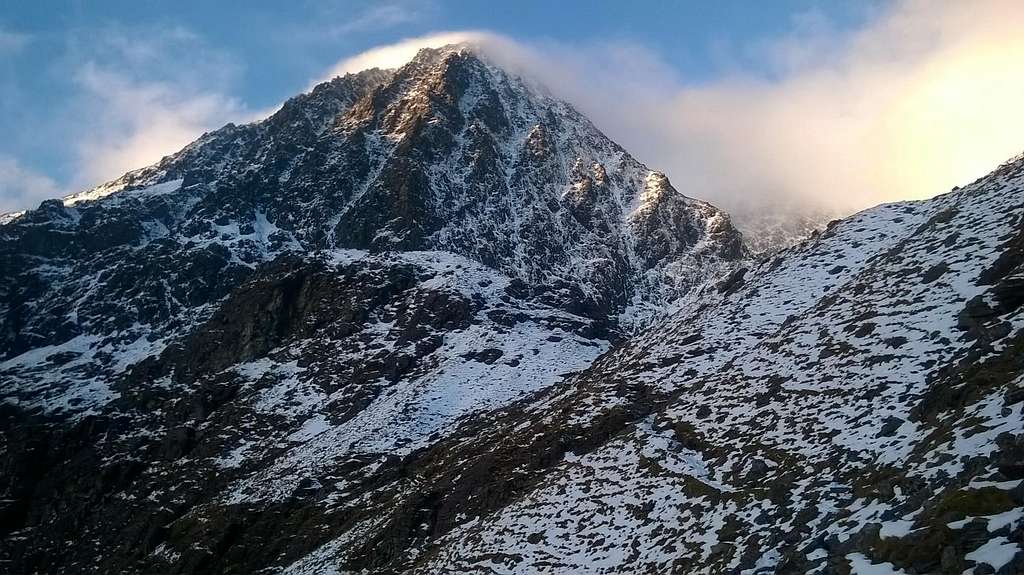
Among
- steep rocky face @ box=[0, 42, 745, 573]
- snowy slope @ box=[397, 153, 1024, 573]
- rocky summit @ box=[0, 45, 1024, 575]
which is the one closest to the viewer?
snowy slope @ box=[397, 153, 1024, 573]

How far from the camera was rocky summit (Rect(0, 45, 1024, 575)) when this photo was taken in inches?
910

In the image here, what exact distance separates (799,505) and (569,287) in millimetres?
78169

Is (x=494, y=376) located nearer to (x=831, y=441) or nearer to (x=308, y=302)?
(x=308, y=302)

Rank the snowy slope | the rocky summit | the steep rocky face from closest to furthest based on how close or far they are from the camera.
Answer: the snowy slope
the rocky summit
the steep rocky face

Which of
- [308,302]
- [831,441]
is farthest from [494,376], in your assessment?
[831,441]

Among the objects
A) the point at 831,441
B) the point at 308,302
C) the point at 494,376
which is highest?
the point at 308,302

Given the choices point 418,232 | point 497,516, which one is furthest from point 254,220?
point 497,516

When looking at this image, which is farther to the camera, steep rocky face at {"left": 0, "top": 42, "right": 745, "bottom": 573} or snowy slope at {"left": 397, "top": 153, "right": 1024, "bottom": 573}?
steep rocky face at {"left": 0, "top": 42, "right": 745, "bottom": 573}

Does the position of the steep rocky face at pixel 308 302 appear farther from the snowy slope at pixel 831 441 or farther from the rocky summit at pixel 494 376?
the snowy slope at pixel 831 441

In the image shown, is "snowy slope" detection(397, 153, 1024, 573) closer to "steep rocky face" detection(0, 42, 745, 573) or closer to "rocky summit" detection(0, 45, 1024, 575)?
"rocky summit" detection(0, 45, 1024, 575)

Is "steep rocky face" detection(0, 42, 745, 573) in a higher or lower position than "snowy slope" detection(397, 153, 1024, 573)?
higher

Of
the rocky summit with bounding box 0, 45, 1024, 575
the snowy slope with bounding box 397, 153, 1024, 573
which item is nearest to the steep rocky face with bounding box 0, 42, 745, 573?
the rocky summit with bounding box 0, 45, 1024, 575

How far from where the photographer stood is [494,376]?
61.6m

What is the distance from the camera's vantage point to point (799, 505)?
21844mm
